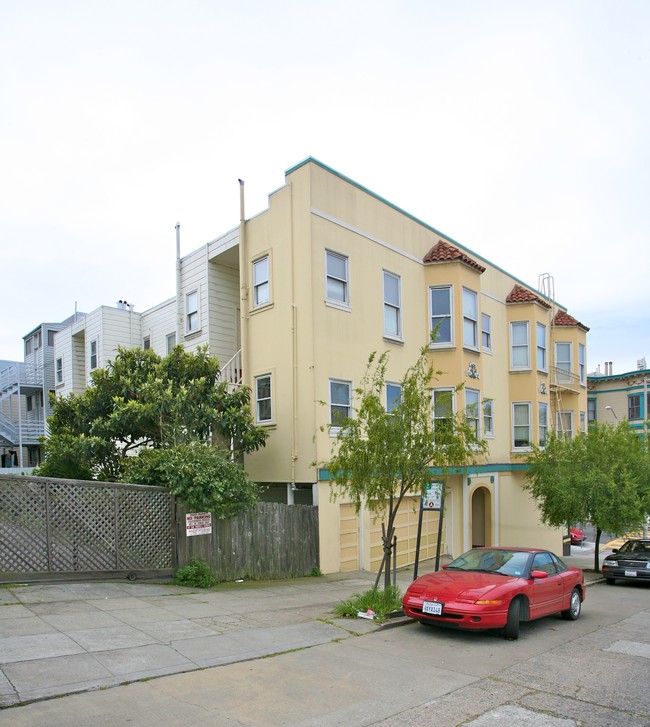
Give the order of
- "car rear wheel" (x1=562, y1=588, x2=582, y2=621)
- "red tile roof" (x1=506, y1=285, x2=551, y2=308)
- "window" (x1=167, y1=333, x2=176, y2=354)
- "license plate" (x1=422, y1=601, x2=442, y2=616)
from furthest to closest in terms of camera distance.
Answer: "red tile roof" (x1=506, y1=285, x2=551, y2=308)
"window" (x1=167, y1=333, x2=176, y2=354)
"car rear wheel" (x1=562, y1=588, x2=582, y2=621)
"license plate" (x1=422, y1=601, x2=442, y2=616)

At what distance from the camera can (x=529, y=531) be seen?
80.5 ft

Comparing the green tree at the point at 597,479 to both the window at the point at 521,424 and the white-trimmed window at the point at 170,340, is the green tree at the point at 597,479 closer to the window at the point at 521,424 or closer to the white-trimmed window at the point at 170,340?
the window at the point at 521,424

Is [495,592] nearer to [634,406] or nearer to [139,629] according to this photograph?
[139,629]

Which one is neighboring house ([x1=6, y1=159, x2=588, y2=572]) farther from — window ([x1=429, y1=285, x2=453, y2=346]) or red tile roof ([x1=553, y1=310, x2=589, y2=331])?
red tile roof ([x1=553, y1=310, x2=589, y2=331])

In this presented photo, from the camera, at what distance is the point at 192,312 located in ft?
67.3

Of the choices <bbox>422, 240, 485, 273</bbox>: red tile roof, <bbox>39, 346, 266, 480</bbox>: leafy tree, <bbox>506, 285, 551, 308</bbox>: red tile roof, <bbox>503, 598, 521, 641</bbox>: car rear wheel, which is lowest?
<bbox>503, 598, 521, 641</bbox>: car rear wheel

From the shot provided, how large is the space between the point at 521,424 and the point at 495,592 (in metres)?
16.1

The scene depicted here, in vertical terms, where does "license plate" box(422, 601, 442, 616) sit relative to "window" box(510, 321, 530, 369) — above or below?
below

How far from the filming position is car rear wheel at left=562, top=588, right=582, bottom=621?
37.9 feet

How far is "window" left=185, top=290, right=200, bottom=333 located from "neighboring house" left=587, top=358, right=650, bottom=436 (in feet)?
104

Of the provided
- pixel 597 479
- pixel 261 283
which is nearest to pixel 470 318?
pixel 597 479

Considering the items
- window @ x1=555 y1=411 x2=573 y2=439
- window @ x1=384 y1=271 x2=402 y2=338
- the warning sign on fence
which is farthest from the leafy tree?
window @ x1=555 y1=411 x2=573 y2=439

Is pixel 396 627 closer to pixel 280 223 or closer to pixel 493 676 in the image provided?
pixel 493 676

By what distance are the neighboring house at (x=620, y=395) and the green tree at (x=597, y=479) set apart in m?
24.3
